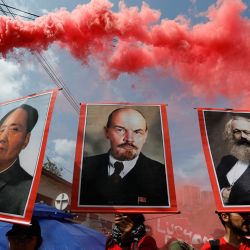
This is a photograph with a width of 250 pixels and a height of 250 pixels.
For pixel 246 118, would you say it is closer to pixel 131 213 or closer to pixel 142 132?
pixel 142 132

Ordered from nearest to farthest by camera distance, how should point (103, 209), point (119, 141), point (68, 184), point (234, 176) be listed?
point (103, 209)
point (234, 176)
point (119, 141)
point (68, 184)

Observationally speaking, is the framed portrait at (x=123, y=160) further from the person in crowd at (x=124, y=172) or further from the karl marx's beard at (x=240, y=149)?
the karl marx's beard at (x=240, y=149)

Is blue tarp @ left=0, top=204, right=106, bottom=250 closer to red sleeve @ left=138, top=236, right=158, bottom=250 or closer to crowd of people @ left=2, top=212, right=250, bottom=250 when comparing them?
crowd of people @ left=2, top=212, right=250, bottom=250

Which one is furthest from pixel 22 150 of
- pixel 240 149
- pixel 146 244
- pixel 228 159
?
pixel 240 149

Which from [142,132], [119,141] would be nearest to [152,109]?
[142,132]

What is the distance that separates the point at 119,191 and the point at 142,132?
1.04 metres

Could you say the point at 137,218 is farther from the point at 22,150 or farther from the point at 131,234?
the point at 22,150

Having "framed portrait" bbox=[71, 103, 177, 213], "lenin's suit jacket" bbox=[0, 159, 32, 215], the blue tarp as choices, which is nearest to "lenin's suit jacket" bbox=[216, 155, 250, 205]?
"framed portrait" bbox=[71, 103, 177, 213]

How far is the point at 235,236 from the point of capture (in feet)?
12.6

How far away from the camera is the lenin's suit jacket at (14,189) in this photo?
11.9 feet

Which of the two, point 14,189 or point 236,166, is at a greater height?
point 236,166

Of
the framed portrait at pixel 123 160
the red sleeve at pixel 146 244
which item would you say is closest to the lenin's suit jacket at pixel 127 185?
the framed portrait at pixel 123 160

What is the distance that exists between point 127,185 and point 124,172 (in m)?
0.22

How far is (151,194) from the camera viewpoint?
4.01 metres
